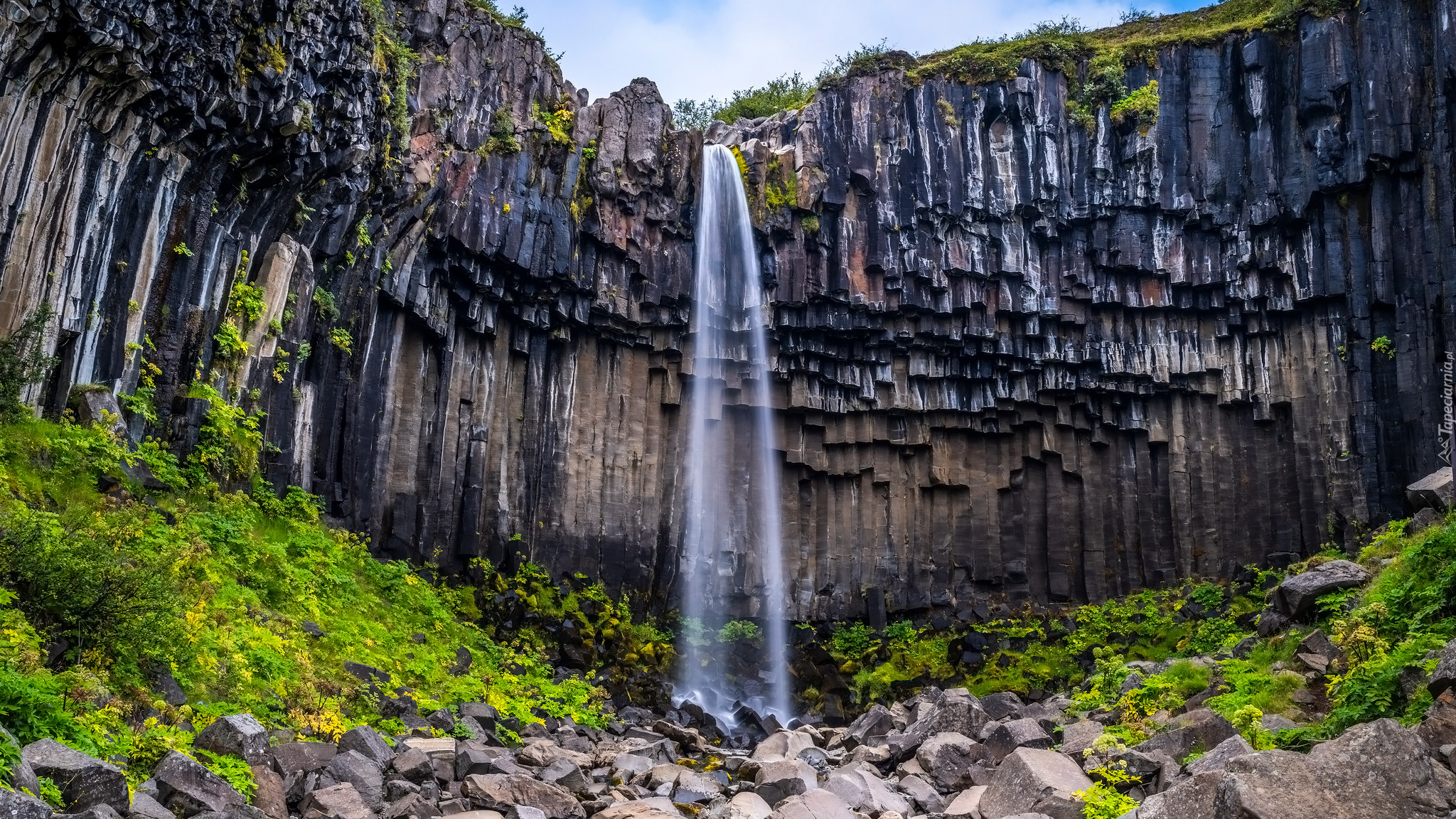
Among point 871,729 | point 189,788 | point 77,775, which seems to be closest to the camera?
point 77,775

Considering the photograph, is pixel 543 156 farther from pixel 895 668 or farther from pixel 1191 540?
pixel 1191 540

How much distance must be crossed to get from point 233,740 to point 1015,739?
28.9 feet

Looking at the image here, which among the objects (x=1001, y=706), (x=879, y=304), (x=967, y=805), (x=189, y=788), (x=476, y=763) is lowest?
(x=1001, y=706)

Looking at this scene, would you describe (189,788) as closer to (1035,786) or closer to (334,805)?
(334,805)

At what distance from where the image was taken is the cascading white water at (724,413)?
26.4 metres

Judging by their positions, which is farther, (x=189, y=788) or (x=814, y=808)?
(x=814, y=808)

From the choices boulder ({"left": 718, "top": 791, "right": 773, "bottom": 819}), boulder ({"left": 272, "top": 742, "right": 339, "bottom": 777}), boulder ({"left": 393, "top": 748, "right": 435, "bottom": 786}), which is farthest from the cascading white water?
boulder ({"left": 272, "top": 742, "right": 339, "bottom": 777})

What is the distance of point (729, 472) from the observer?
1072 inches

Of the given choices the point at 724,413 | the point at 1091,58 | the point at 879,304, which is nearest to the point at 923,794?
the point at 724,413

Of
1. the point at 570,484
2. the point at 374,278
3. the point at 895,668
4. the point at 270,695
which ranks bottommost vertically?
the point at 895,668

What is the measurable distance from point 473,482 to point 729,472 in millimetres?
7189

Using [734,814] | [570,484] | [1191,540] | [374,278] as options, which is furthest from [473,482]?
[1191,540]

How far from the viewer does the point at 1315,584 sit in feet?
46.6

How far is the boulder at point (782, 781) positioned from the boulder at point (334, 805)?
4.73 meters
